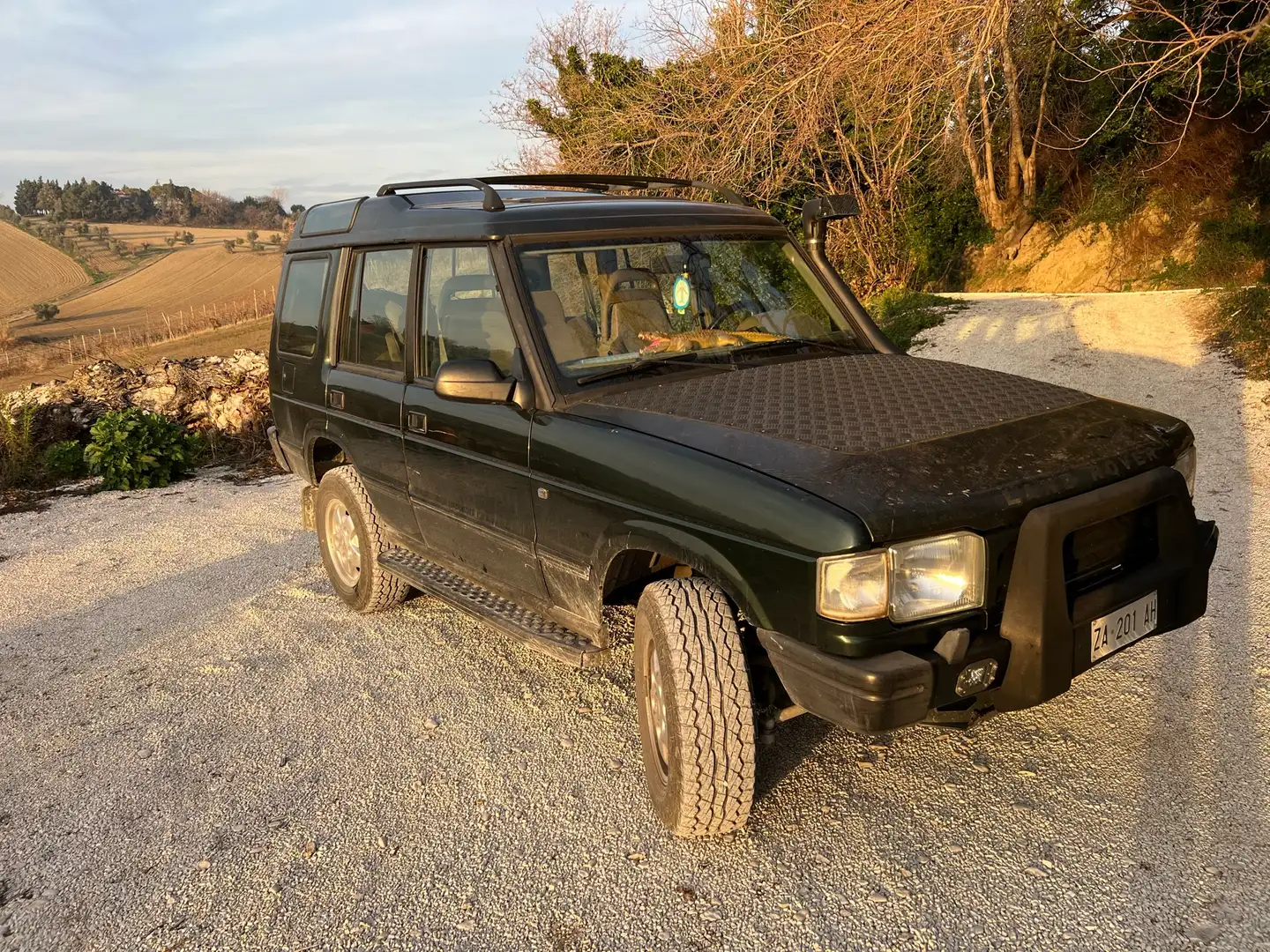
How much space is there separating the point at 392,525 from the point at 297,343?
1351 millimetres

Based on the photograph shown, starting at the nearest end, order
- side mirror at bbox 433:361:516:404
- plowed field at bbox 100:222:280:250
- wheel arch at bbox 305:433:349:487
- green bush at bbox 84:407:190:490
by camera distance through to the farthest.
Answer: side mirror at bbox 433:361:516:404
wheel arch at bbox 305:433:349:487
green bush at bbox 84:407:190:490
plowed field at bbox 100:222:280:250

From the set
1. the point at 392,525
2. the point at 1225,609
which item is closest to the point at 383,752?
the point at 392,525

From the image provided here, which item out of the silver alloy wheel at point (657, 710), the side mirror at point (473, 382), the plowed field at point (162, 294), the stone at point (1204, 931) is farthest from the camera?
the plowed field at point (162, 294)

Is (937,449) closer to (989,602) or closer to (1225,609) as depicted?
(989,602)

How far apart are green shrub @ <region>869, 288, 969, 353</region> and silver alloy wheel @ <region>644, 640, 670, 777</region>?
968 cm

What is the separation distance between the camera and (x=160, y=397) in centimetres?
1022

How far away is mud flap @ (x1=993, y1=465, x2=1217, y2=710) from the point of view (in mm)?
2600

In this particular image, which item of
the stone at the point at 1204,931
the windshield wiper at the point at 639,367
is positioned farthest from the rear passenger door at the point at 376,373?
the stone at the point at 1204,931

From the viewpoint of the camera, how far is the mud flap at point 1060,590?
2600 millimetres

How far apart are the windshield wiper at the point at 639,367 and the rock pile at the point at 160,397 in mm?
7138

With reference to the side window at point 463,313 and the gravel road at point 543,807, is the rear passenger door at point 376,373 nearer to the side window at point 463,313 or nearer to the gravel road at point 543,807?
the side window at point 463,313

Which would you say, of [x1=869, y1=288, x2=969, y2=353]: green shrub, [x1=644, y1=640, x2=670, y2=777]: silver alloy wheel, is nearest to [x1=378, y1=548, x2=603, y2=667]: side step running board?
[x1=644, y1=640, x2=670, y2=777]: silver alloy wheel

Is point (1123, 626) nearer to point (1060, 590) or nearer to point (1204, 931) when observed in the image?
point (1060, 590)

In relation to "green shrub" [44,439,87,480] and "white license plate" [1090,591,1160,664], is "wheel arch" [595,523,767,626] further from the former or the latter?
"green shrub" [44,439,87,480]
